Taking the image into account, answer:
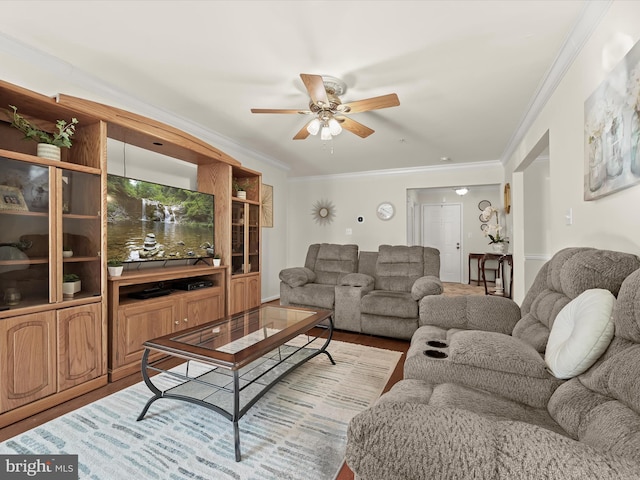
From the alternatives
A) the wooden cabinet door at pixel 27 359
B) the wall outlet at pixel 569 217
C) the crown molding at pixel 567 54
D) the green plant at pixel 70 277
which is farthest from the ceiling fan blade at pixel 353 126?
the wooden cabinet door at pixel 27 359

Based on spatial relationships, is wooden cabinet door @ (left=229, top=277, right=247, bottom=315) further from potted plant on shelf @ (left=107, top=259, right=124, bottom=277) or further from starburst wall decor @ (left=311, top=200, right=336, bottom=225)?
starburst wall decor @ (left=311, top=200, right=336, bottom=225)

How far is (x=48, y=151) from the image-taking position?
204 centimetres

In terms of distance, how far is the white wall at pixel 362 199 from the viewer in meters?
5.36

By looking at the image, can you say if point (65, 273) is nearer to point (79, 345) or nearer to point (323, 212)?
point (79, 345)

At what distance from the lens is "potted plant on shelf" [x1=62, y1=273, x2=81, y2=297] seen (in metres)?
2.16

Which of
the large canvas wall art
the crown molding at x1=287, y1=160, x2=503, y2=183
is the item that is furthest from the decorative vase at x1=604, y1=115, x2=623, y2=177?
the crown molding at x1=287, y1=160, x2=503, y2=183

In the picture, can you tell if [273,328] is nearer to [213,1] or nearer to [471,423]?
[471,423]

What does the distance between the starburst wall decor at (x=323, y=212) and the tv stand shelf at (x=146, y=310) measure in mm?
3137

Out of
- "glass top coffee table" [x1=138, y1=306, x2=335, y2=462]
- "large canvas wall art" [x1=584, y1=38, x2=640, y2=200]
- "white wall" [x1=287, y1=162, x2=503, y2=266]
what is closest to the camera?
"large canvas wall art" [x1=584, y1=38, x2=640, y2=200]

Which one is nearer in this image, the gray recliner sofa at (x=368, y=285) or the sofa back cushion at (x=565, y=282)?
the sofa back cushion at (x=565, y=282)

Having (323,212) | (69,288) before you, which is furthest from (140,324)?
(323,212)

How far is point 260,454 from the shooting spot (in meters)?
1.54

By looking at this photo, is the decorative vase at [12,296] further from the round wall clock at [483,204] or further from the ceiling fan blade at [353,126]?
the round wall clock at [483,204]

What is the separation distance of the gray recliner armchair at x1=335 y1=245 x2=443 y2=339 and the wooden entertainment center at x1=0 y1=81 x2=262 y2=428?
68.6 inches
